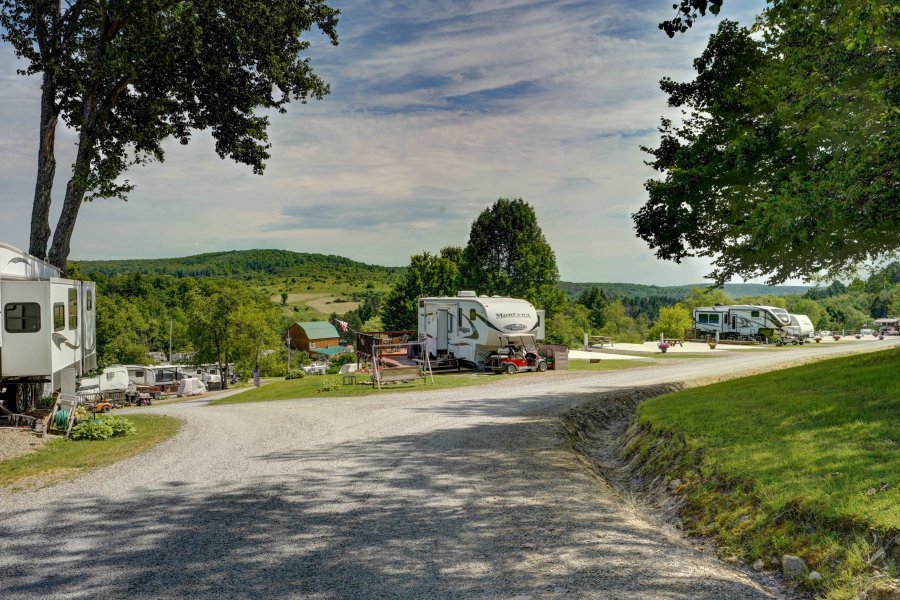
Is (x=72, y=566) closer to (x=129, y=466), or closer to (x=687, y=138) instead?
(x=129, y=466)

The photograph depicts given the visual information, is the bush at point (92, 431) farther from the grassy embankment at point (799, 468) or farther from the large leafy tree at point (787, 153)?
the large leafy tree at point (787, 153)

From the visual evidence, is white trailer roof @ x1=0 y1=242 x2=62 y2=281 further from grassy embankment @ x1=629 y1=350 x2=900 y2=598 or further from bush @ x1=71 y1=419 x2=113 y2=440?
grassy embankment @ x1=629 y1=350 x2=900 y2=598

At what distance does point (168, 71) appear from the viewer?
1830 centimetres

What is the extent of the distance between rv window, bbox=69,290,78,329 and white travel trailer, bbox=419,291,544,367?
1268 cm

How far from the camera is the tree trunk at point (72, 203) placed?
58.2 feet

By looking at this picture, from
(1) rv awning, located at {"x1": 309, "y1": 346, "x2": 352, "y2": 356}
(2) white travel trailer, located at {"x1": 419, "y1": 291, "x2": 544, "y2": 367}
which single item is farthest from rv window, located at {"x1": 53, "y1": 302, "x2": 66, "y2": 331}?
(1) rv awning, located at {"x1": 309, "y1": 346, "x2": 352, "y2": 356}

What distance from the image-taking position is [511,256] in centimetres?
5147

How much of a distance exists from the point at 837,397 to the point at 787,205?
12.2 ft

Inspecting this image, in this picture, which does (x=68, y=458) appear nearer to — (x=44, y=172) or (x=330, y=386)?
(x=44, y=172)

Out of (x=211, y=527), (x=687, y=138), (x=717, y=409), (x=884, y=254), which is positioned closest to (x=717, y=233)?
(x=687, y=138)

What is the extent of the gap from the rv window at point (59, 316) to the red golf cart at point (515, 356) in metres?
16.0

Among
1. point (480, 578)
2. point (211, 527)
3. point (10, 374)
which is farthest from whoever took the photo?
point (10, 374)

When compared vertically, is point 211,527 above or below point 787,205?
below

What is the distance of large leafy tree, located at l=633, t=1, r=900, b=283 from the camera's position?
984cm
